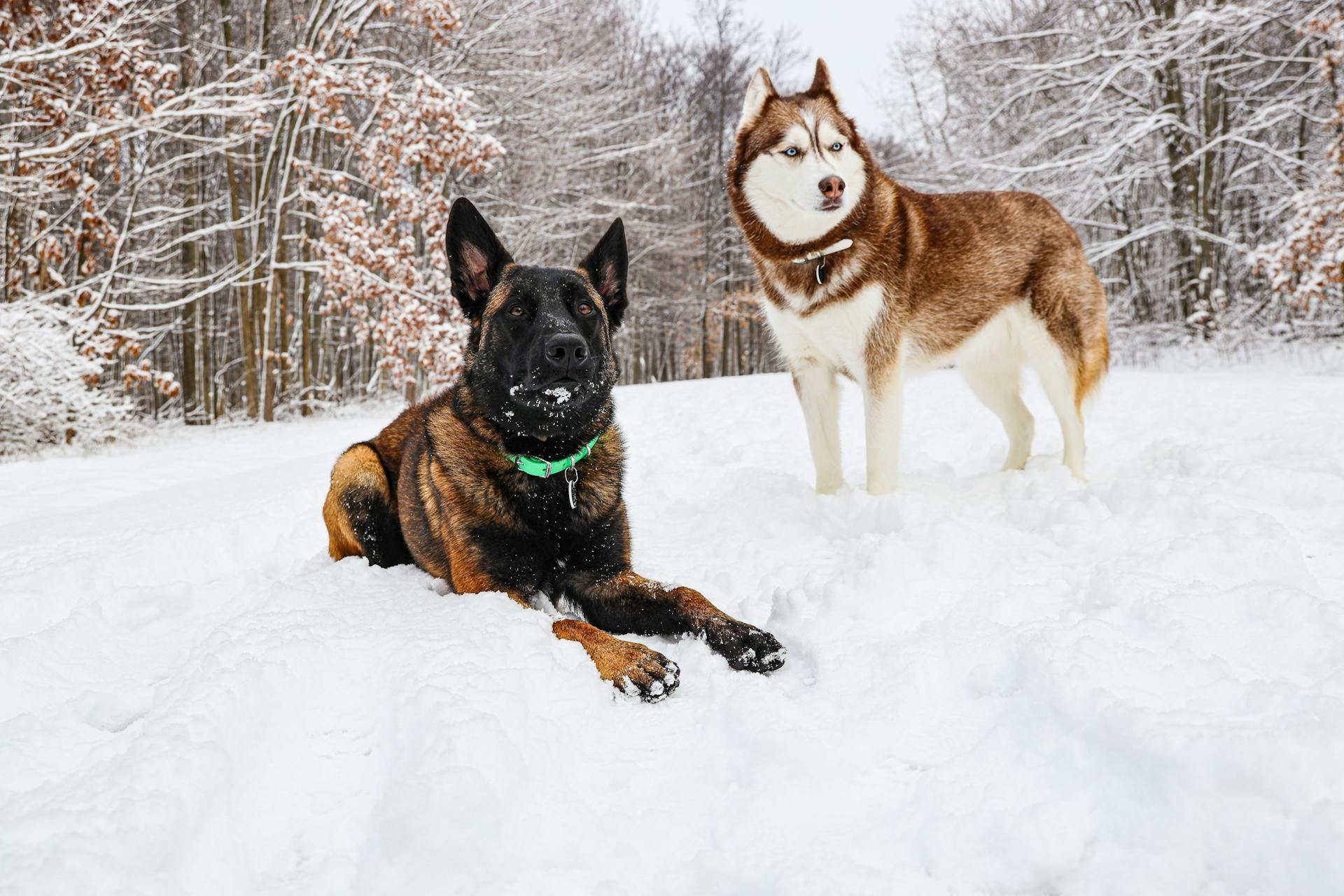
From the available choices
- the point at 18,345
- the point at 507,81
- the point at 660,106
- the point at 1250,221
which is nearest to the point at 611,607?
the point at 18,345

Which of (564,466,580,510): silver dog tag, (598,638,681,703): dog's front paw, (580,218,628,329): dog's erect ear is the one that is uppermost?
(580,218,628,329): dog's erect ear

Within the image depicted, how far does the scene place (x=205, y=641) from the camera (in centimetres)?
229

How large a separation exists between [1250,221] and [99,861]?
1943 cm

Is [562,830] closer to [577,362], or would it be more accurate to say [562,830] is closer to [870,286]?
[577,362]

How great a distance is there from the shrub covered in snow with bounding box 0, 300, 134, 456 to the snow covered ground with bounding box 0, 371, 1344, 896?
19.4ft

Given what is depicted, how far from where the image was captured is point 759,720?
1793mm

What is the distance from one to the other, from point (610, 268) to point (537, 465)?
1015 mm

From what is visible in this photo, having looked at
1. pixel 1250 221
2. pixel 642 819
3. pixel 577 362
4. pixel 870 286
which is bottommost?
pixel 642 819

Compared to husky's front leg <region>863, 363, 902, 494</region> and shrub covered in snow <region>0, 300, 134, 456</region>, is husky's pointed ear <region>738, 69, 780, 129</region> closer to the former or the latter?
husky's front leg <region>863, 363, 902, 494</region>

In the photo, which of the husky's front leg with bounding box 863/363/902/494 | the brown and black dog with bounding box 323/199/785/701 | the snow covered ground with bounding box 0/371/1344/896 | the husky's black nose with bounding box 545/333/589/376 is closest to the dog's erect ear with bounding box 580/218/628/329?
the brown and black dog with bounding box 323/199/785/701

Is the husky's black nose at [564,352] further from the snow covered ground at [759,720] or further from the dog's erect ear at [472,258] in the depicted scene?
the snow covered ground at [759,720]

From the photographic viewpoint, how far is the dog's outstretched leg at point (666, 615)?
2.21 metres

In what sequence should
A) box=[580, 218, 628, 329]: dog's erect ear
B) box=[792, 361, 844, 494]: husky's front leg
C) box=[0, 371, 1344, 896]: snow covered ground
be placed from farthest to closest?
box=[792, 361, 844, 494]: husky's front leg → box=[580, 218, 628, 329]: dog's erect ear → box=[0, 371, 1344, 896]: snow covered ground

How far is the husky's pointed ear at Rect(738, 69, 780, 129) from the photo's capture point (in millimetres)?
3910
